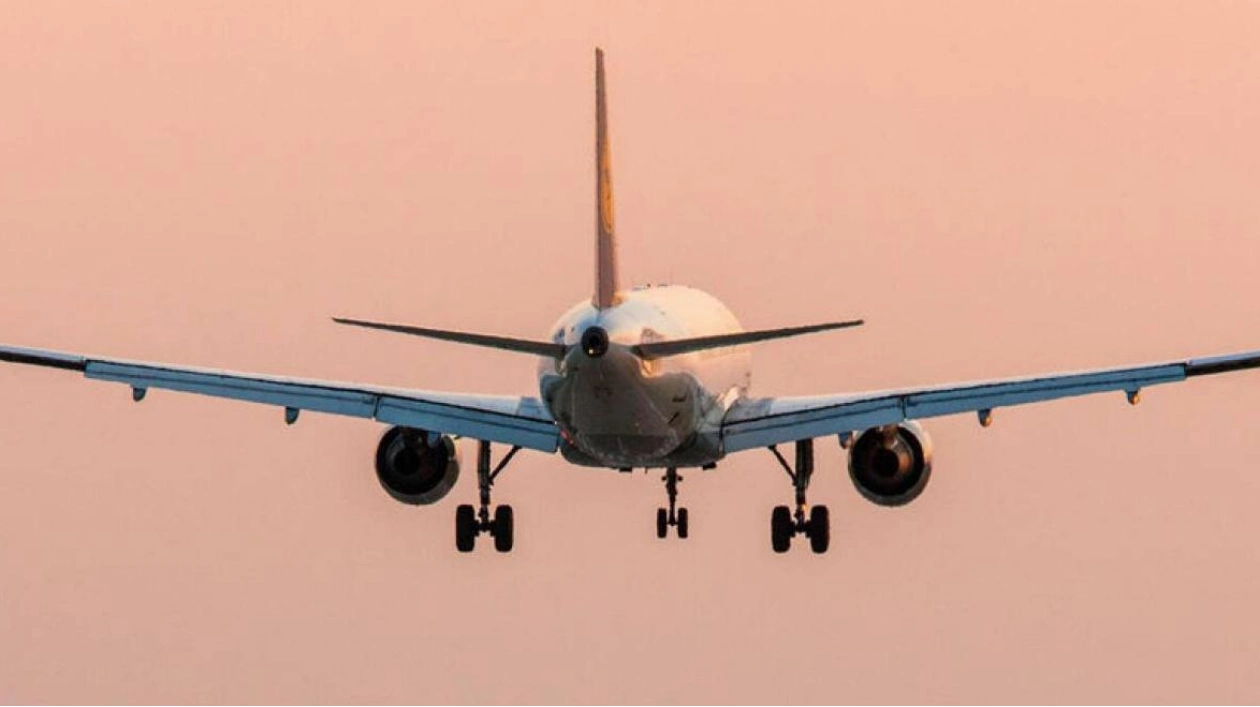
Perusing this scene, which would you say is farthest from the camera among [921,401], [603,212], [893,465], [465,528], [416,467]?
[465,528]

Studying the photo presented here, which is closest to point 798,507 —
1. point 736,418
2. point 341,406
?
point 736,418

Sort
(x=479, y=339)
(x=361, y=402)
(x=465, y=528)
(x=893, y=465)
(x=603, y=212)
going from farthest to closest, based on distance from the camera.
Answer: (x=465, y=528) → (x=893, y=465) → (x=361, y=402) → (x=603, y=212) → (x=479, y=339)

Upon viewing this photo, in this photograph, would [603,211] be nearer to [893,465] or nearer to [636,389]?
[636,389]

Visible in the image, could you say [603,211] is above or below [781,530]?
above

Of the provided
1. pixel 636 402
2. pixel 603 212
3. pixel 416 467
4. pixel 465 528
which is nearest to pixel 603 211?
pixel 603 212

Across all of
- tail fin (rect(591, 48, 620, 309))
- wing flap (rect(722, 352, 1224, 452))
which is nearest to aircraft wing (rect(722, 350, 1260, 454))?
wing flap (rect(722, 352, 1224, 452))

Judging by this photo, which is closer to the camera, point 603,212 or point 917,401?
point 603,212

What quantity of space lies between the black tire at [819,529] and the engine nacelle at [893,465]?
2.98 m

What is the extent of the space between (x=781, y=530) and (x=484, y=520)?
24.8ft

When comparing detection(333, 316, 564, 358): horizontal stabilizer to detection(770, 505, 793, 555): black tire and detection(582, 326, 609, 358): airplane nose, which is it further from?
detection(770, 505, 793, 555): black tire

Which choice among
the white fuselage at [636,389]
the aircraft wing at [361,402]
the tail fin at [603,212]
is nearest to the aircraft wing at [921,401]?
the white fuselage at [636,389]

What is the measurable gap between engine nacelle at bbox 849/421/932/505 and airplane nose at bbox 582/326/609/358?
12595 millimetres

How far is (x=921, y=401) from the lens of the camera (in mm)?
136125

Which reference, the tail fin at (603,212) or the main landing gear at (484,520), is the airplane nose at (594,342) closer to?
the tail fin at (603,212)
